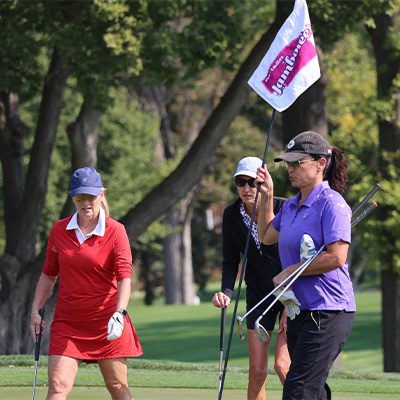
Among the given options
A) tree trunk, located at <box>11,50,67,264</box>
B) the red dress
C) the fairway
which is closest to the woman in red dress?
the red dress

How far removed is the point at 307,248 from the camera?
22.5 feet

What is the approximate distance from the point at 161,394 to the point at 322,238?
4.64 meters

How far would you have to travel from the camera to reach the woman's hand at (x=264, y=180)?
7363 mm

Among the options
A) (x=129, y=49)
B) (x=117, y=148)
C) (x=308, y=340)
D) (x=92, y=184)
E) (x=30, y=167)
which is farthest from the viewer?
(x=117, y=148)

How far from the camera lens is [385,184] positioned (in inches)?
854

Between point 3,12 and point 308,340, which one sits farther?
point 3,12

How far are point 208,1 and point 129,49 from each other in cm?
210

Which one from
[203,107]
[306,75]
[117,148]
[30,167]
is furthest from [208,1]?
[203,107]

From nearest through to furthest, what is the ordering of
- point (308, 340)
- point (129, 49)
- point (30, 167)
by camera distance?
point (308, 340)
point (129, 49)
point (30, 167)

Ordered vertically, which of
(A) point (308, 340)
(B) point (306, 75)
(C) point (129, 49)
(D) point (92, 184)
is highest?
(C) point (129, 49)

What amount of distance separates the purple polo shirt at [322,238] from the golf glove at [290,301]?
0.12 ft

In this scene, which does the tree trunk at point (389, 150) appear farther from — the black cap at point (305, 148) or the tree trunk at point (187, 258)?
the tree trunk at point (187, 258)

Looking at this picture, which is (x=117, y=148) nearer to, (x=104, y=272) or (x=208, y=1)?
(x=208, y=1)

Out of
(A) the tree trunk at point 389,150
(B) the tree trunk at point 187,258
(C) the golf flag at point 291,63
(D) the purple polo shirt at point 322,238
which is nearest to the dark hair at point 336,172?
(D) the purple polo shirt at point 322,238
